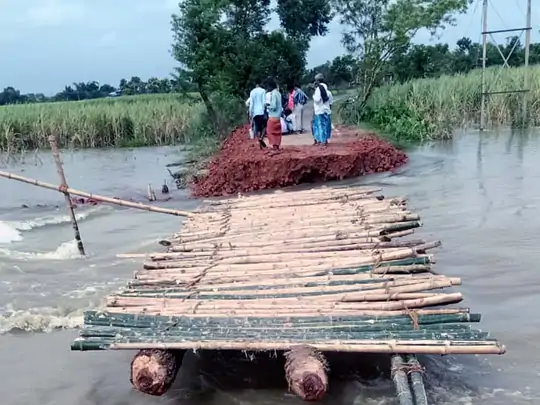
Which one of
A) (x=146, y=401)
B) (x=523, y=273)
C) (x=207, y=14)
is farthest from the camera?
(x=207, y=14)

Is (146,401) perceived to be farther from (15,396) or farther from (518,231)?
(518,231)

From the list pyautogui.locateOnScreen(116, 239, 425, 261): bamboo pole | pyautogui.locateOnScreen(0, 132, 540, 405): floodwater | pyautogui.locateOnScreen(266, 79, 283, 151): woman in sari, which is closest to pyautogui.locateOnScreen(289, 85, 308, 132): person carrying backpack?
pyautogui.locateOnScreen(0, 132, 540, 405): floodwater

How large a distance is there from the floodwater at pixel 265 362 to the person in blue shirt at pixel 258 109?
1981 mm

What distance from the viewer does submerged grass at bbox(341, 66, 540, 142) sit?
17.2 m

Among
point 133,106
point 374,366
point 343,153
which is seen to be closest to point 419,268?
point 374,366

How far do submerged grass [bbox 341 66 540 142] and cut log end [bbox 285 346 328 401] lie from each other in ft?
46.1

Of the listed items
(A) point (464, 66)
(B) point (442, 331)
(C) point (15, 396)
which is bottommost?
(C) point (15, 396)

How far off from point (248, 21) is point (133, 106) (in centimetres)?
512

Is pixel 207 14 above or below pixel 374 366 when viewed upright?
above

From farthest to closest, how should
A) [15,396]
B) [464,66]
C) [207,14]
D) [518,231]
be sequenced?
[464,66], [207,14], [518,231], [15,396]

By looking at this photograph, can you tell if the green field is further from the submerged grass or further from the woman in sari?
the woman in sari

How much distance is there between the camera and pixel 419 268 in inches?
166

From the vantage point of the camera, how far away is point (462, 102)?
1880 cm

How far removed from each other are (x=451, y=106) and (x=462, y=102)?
561 millimetres
